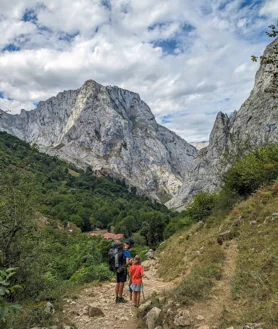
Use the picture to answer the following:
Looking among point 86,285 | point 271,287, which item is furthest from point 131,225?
point 271,287

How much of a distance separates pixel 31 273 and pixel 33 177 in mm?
3700

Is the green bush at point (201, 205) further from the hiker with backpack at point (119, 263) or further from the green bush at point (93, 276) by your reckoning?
the hiker with backpack at point (119, 263)

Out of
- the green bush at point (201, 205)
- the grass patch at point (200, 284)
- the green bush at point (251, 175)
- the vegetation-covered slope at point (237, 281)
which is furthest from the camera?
the green bush at point (201, 205)

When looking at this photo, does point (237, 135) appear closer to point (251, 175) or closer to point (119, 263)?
point (251, 175)

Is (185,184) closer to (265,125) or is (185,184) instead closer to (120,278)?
(265,125)

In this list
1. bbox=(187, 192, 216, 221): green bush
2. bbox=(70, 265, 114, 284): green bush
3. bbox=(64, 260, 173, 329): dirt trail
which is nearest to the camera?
bbox=(64, 260, 173, 329): dirt trail

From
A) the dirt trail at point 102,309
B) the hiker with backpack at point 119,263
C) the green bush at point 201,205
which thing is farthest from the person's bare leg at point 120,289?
the green bush at point 201,205

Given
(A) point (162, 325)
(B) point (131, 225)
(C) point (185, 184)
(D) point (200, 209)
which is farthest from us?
(C) point (185, 184)

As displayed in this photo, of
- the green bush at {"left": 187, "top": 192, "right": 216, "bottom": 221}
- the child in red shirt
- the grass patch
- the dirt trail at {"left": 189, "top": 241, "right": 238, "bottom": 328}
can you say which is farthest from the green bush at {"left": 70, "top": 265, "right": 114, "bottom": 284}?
the green bush at {"left": 187, "top": 192, "right": 216, "bottom": 221}

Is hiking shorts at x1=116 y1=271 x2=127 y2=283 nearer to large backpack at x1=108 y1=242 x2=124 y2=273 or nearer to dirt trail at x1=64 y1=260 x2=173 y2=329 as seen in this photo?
large backpack at x1=108 y1=242 x2=124 y2=273

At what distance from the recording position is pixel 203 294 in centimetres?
870

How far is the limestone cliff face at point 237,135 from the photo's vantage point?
3195 centimetres

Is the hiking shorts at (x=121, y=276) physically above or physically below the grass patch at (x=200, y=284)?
above

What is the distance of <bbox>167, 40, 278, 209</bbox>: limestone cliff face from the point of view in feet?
105
